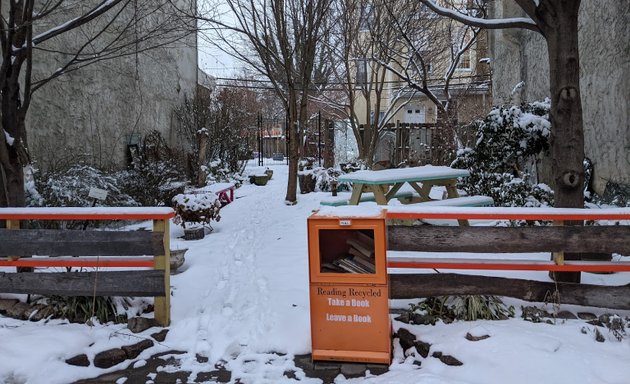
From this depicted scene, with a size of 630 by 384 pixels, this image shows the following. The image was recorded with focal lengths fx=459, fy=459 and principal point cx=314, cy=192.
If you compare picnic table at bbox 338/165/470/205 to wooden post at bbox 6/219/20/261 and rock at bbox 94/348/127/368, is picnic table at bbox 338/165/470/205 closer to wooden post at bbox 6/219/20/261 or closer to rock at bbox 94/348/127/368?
rock at bbox 94/348/127/368

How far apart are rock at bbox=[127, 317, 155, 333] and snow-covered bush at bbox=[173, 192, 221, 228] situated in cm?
353

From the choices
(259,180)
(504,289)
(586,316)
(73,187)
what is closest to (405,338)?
(504,289)

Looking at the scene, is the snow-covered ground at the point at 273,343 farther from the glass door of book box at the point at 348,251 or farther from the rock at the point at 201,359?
the glass door of book box at the point at 348,251

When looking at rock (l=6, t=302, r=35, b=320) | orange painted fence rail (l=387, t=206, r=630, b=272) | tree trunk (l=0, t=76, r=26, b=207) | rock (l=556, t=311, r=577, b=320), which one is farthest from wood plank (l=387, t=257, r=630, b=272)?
tree trunk (l=0, t=76, r=26, b=207)

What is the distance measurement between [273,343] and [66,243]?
1.91 metres

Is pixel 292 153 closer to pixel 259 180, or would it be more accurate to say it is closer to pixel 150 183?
pixel 150 183

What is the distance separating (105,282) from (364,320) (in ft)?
7.13

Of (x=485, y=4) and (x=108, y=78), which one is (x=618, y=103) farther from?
(x=108, y=78)

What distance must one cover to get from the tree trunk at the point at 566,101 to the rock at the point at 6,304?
471 cm

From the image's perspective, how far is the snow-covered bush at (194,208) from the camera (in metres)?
7.22

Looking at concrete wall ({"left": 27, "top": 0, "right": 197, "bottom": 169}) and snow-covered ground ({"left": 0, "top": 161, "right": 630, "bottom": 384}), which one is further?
concrete wall ({"left": 27, "top": 0, "right": 197, "bottom": 169})

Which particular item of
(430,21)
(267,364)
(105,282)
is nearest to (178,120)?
(430,21)

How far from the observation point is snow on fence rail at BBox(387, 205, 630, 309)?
3484mm

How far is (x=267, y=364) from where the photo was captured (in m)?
3.26
